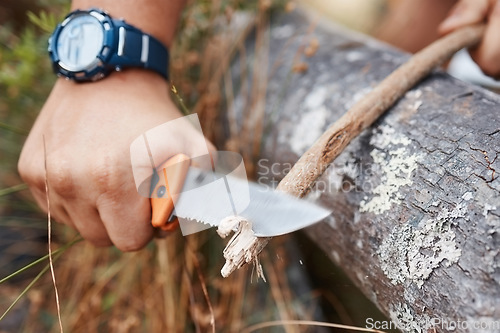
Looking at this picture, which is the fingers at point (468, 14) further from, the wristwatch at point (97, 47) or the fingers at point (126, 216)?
the fingers at point (126, 216)

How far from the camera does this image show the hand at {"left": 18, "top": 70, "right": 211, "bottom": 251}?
91cm

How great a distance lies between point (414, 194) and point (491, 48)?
1.86 ft

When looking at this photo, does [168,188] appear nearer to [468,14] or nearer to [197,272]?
[197,272]

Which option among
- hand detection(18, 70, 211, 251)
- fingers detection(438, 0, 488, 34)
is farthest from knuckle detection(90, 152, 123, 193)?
fingers detection(438, 0, 488, 34)

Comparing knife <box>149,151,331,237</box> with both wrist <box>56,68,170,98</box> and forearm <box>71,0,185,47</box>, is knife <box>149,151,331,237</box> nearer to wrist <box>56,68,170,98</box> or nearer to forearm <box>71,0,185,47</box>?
wrist <box>56,68,170,98</box>

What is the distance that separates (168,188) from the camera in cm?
87

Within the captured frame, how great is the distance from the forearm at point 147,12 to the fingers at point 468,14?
0.85 m

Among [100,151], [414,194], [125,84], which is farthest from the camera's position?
[125,84]

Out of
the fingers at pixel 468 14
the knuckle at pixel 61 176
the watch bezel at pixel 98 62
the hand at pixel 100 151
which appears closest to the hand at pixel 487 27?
the fingers at pixel 468 14

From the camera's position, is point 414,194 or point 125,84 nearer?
point 414,194

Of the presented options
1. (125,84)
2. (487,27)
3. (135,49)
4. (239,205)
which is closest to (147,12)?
(135,49)

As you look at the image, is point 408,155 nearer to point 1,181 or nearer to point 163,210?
point 163,210

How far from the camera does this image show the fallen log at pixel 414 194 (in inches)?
26.5

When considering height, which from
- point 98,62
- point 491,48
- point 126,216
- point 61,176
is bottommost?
point 126,216
